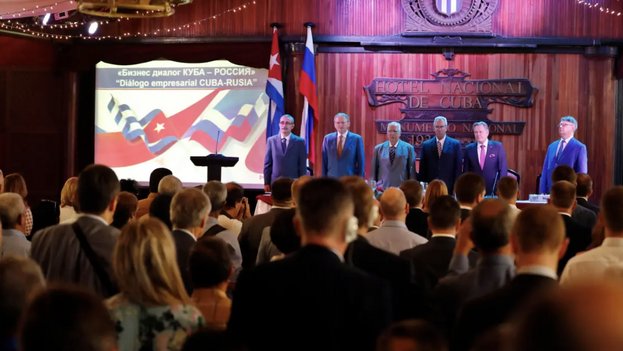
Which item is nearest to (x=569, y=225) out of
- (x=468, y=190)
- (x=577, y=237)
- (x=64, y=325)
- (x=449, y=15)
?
(x=577, y=237)

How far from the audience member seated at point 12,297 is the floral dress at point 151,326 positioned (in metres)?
0.41

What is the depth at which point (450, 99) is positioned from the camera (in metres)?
10.4

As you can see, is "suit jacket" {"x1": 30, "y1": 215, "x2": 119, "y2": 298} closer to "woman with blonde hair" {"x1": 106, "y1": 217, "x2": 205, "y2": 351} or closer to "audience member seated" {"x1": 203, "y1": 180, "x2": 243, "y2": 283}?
"woman with blonde hair" {"x1": 106, "y1": 217, "x2": 205, "y2": 351}

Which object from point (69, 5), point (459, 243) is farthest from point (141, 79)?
point (459, 243)

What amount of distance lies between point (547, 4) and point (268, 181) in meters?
4.60

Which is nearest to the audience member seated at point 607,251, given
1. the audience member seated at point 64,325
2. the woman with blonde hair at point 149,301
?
the woman with blonde hair at point 149,301

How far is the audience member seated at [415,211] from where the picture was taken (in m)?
5.00

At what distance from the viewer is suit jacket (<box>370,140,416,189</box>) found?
29.4 feet

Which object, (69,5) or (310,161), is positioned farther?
(310,161)

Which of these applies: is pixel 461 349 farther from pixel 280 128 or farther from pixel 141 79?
pixel 141 79

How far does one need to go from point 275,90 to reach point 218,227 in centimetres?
614

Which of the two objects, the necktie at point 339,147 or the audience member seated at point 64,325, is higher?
the necktie at point 339,147

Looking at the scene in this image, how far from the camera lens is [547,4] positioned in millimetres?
10266

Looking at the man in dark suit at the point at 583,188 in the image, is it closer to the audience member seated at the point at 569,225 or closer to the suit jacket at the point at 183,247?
the audience member seated at the point at 569,225
